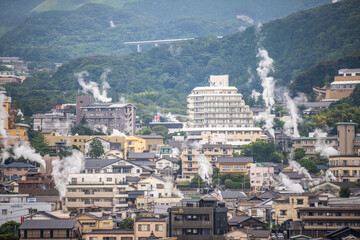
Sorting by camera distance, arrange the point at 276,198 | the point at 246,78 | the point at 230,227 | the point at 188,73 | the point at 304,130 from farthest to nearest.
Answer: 1. the point at 188,73
2. the point at 246,78
3. the point at 304,130
4. the point at 276,198
5. the point at 230,227

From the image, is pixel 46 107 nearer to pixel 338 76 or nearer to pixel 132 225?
pixel 338 76

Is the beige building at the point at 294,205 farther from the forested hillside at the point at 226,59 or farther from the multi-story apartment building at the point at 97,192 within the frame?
the forested hillside at the point at 226,59

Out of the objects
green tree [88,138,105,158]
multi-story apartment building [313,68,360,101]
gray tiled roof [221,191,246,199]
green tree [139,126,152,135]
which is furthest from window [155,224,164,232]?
multi-story apartment building [313,68,360,101]

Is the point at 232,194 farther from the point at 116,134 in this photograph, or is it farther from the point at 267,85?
the point at 267,85

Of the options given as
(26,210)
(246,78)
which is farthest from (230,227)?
(246,78)

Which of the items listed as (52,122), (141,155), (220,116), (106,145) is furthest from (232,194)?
(52,122)
